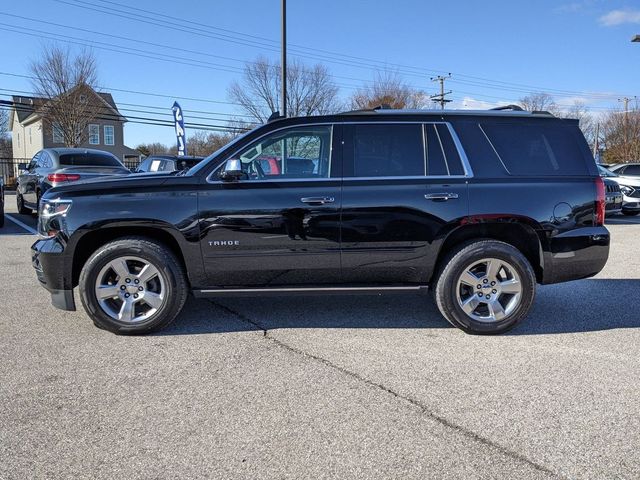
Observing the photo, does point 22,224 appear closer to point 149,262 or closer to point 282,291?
point 149,262

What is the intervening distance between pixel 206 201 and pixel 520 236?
2820mm

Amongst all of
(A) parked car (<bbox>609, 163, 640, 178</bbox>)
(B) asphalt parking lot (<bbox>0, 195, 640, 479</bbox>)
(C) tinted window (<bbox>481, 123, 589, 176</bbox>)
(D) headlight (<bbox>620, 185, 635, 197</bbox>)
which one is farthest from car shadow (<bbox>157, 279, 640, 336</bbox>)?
(A) parked car (<bbox>609, 163, 640, 178</bbox>)

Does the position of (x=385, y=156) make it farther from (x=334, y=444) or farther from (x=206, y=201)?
(x=334, y=444)

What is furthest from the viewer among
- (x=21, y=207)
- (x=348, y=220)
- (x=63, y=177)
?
(x=21, y=207)

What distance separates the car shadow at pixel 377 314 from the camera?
481 cm

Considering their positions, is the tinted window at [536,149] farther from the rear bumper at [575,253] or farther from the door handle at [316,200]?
the door handle at [316,200]

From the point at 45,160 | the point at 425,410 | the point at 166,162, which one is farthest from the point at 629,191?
the point at 45,160

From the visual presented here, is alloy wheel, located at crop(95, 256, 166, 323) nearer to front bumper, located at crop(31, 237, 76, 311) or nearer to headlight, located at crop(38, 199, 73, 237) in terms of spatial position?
front bumper, located at crop(31, 237, 76, 311)

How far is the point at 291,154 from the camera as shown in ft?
15.1

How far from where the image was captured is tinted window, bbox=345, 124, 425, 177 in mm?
4566

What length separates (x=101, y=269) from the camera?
4.39m

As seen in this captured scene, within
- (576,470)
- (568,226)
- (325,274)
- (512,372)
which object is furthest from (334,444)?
(568,226)

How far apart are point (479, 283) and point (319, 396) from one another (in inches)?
78.4

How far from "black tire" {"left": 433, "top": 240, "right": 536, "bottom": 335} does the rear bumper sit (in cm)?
23
